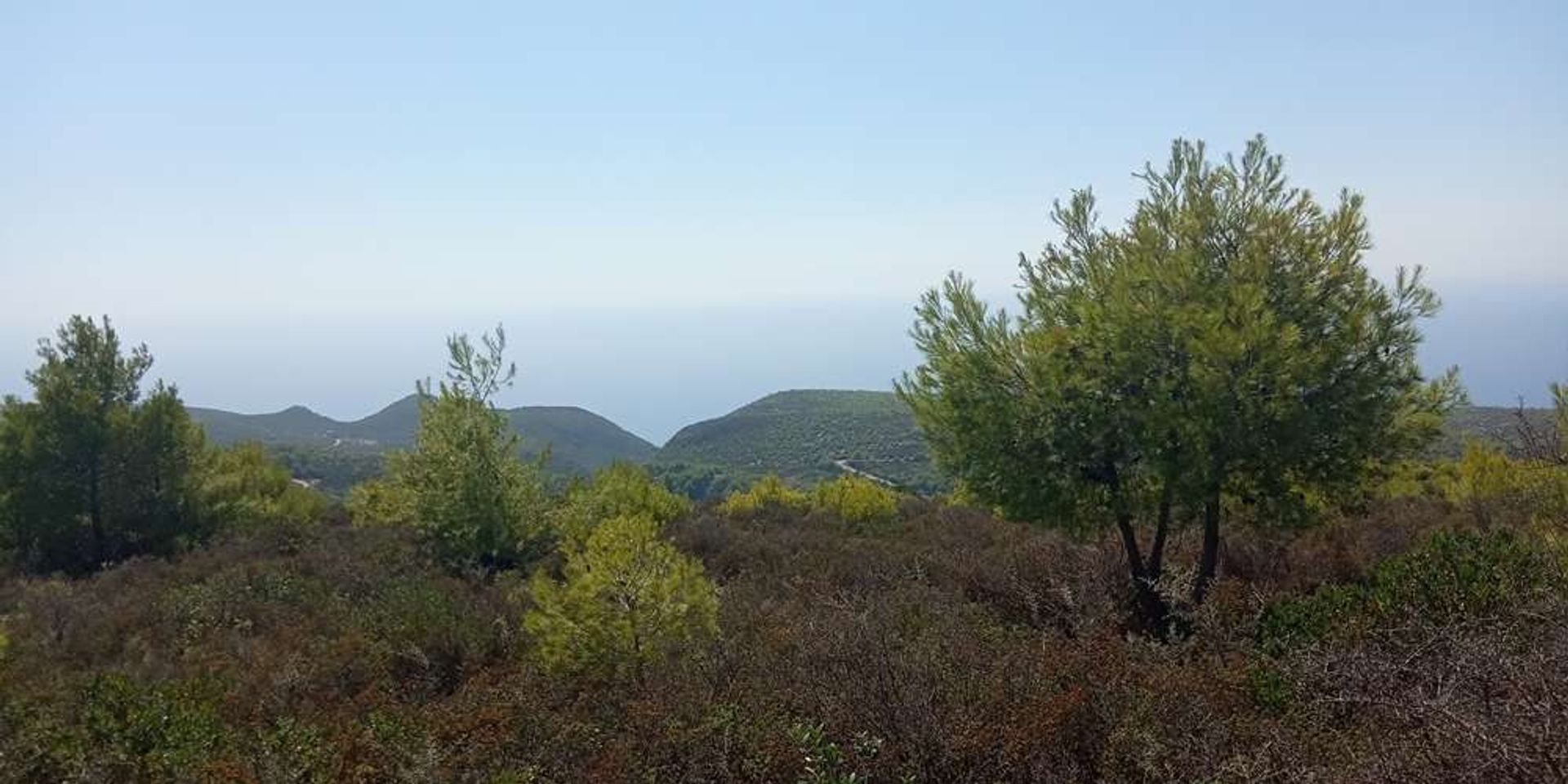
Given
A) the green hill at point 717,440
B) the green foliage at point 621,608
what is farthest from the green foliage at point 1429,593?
the green hill at point 717,440

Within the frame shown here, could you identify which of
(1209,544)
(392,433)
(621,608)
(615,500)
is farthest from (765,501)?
(392,433)

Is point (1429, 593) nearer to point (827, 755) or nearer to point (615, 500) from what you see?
point (827, 755)

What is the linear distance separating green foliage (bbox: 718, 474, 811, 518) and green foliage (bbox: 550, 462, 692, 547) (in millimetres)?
3434

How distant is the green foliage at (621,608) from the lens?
8.48 meters

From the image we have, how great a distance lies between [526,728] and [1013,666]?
3.61 meters

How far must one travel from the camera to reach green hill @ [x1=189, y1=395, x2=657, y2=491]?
95.6 meters

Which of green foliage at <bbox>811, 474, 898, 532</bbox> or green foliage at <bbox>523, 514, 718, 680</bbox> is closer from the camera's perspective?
green foliage at <bbox>523, 514, 718, 680</bbox>

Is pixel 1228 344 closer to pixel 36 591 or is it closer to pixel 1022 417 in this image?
pixel 1022 417

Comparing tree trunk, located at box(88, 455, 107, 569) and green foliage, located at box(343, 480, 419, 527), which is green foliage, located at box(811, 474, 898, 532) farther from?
tree trunk, located at box(88, 455, 107, 569)

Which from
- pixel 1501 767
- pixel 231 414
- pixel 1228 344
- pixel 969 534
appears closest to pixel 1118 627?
pixel 1228 344

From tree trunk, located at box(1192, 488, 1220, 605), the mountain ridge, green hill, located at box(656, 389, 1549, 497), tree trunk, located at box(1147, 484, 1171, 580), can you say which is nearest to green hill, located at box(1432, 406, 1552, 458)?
tree trunk, located at box(1192, 488, 1220, 605)

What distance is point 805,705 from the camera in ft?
22.1

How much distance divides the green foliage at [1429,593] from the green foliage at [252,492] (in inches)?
797

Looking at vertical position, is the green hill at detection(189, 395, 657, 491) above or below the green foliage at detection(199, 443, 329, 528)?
above
